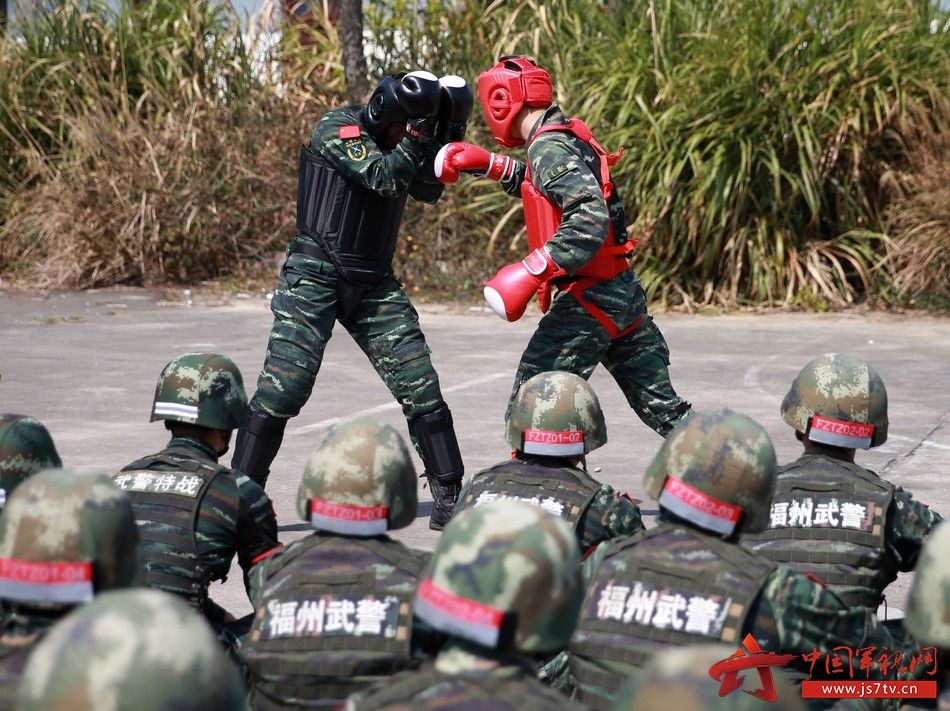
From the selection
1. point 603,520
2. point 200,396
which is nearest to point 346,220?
point 200,396

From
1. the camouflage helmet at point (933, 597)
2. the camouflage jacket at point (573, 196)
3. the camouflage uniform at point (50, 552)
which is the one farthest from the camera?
the camouflage jacket at point (573, 196)

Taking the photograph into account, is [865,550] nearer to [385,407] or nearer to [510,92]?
[510,92]

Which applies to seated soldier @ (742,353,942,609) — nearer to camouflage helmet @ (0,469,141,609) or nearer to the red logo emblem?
the red logo emblem

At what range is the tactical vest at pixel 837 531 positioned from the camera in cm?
386

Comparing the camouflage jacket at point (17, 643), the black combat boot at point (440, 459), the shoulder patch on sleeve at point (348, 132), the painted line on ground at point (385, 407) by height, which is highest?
the shoulder patch on sleeve at point (348, 132)

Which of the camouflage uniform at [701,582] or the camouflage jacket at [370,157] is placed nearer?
the camouflage uniform at [701,582]

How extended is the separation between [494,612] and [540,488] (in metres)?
1.76

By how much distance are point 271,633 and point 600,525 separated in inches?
48.6

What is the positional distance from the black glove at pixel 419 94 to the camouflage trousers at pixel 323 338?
0.69m

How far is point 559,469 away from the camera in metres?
4.20

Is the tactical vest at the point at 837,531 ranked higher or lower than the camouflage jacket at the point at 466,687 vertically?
lower

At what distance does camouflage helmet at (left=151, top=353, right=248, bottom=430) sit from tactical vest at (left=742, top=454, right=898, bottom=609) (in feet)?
4.95

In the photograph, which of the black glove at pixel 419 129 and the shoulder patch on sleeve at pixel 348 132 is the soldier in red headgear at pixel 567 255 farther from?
the shoulder patch on sleeve at pixel 348 132

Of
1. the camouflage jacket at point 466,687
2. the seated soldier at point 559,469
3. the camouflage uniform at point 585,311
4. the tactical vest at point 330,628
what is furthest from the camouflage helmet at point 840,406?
the camouflage jacket at point 466,687
